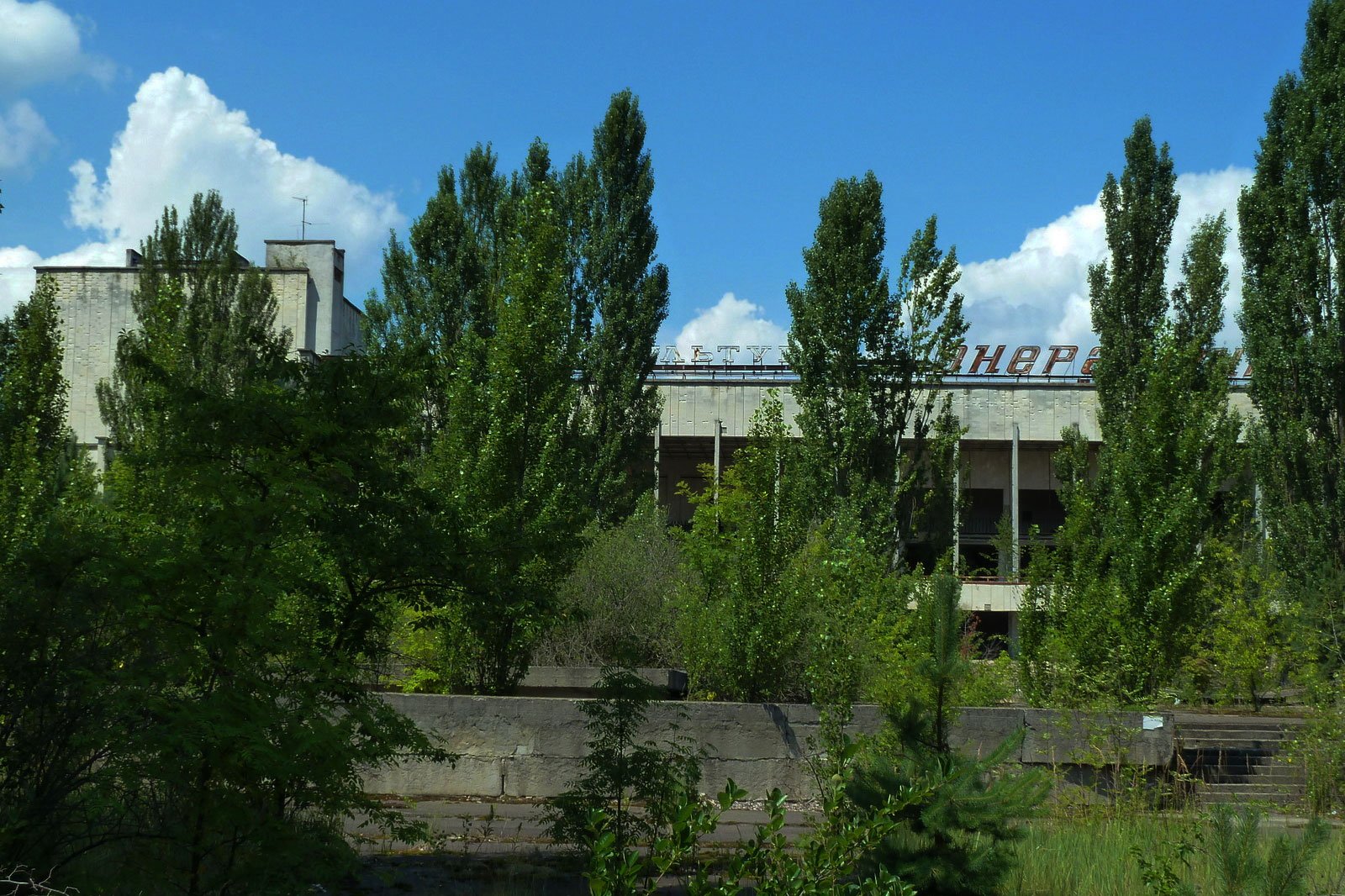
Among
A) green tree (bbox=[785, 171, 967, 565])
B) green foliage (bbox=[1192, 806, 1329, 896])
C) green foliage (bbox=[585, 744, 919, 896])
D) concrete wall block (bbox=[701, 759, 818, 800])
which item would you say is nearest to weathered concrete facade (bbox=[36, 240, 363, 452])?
green tree (bbox=[785, 171, 967, 565])

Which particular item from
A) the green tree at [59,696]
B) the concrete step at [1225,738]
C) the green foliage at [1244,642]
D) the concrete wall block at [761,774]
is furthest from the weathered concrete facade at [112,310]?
the green tree at [59,696]

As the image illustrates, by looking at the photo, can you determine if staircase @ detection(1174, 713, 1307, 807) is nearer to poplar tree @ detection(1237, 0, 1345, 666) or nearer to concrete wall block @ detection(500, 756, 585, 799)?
concrete wall block @ detection(500, 756, 585, 799)

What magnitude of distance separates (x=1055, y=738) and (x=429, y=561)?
8529 millimetres

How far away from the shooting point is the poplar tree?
2622cm

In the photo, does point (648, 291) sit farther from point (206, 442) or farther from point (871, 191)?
point (206, 442)

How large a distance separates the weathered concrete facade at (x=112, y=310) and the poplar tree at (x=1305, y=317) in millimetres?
33794

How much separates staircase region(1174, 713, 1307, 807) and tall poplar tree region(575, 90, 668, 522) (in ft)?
55.3

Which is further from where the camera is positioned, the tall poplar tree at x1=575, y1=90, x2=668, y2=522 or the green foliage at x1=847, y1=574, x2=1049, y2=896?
the tall poplar tree at x1=575, y1=90, x2=668, y2=522

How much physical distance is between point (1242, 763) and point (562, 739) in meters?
9.30

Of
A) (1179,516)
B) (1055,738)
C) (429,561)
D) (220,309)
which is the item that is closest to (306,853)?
(429,561)

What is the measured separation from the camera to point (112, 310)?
153 ft

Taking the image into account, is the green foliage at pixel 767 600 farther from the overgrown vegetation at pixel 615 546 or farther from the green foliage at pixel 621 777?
the green foliage at pixel 621 777

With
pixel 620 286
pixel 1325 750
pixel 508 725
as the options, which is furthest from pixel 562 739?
pixel 620 286

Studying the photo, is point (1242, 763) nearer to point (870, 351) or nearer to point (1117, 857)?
point (1117, 857)
